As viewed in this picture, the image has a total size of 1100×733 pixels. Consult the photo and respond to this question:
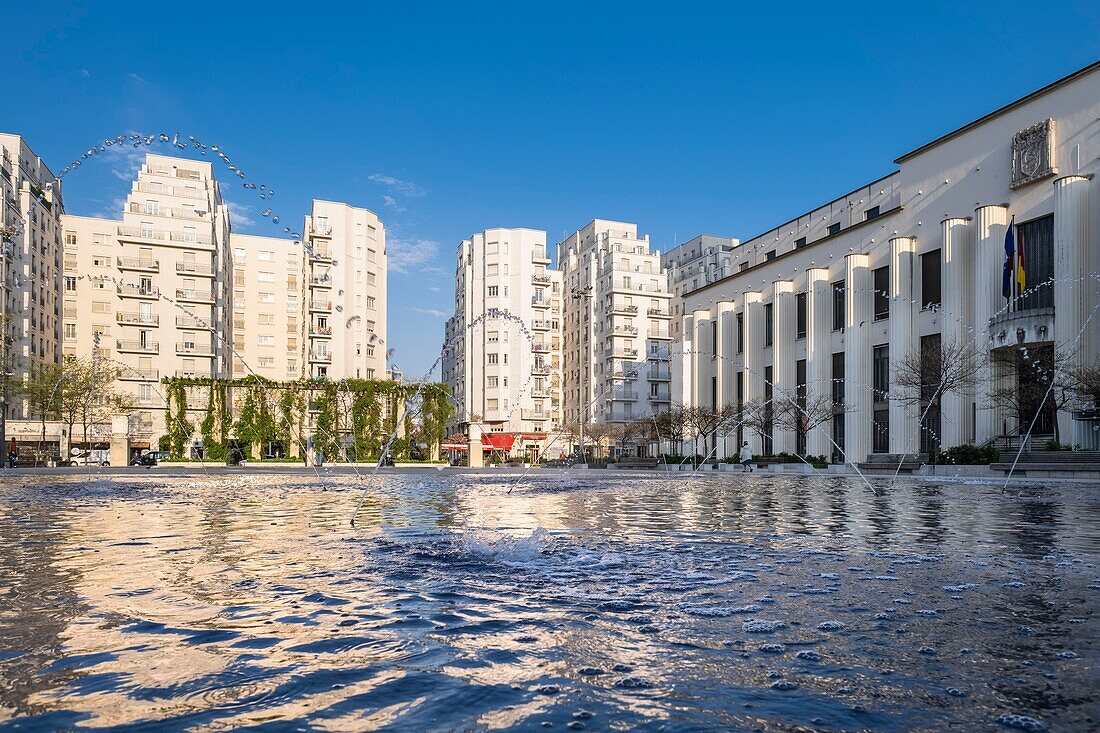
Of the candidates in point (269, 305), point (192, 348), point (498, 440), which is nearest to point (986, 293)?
point (498, 440)

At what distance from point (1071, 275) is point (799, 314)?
2606 centimetres

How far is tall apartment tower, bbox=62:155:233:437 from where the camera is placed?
8038cm

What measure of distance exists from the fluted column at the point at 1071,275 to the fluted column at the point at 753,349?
2860 centimetres

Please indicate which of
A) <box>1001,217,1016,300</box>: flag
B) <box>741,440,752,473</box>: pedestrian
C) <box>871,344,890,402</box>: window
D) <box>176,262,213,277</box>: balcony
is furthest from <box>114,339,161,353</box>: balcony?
<box>1001,217,1016,300</box>: flag


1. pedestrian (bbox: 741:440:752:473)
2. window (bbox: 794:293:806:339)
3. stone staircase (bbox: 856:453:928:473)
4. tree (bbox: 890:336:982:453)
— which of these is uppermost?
window (bbox: 794:293:806:339)

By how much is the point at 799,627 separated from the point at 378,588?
3314 millimetres

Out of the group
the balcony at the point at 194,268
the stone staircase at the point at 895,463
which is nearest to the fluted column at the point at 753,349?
the stone staircase at the point at 895,463

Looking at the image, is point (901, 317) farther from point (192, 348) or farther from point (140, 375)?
→ point (140, 375)

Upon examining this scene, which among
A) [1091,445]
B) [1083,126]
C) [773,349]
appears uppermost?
[1083,126]

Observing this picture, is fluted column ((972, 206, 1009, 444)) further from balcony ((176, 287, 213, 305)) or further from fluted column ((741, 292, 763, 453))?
balcony ((176, 287, 213, 305))

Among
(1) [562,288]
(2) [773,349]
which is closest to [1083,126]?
(2) [773,349]

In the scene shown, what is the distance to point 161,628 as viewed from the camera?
490 centimetres

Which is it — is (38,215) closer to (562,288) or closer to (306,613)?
(562,288)

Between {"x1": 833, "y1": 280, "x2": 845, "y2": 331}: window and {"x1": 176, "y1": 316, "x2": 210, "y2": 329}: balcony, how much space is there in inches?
2409
